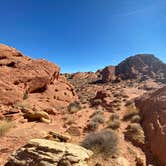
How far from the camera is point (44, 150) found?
219 inches

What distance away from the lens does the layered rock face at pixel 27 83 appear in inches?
481

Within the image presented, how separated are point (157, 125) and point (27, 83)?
10.1 metres

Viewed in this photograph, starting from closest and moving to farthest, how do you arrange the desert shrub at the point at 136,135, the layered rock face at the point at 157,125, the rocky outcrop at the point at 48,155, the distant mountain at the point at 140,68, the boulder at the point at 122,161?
the rocky outcrop at the point at 48,155, the boulder at the point at 122,161, the layered rock face at the point at 157,125, the desert shrub at the point at 136,135, the distant mountain at the point at 140,68

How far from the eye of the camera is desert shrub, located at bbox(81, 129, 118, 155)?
22.8 feet

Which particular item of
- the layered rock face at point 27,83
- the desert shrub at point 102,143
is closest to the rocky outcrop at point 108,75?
the layered rock face at point 27,83

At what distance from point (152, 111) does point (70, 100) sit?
31.1 feet

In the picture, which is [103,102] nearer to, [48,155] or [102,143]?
[102,143]

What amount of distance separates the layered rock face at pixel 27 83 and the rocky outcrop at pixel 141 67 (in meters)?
42.6

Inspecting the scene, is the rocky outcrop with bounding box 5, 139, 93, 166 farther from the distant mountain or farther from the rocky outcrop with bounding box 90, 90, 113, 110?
the distant mountain

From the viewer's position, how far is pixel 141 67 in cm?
6300

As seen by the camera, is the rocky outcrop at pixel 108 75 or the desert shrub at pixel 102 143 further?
the rocky outcrop at pixel 108 75

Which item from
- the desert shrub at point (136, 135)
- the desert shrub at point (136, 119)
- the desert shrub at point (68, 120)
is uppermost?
the desert shrub at point (136, 119)

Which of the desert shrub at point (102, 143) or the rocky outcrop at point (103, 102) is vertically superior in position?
the rocky outcrop at point (103, 102)

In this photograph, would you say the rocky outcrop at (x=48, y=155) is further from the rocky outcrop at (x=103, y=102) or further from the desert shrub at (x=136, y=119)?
the rocky outcrop at (x=103, y=102)
